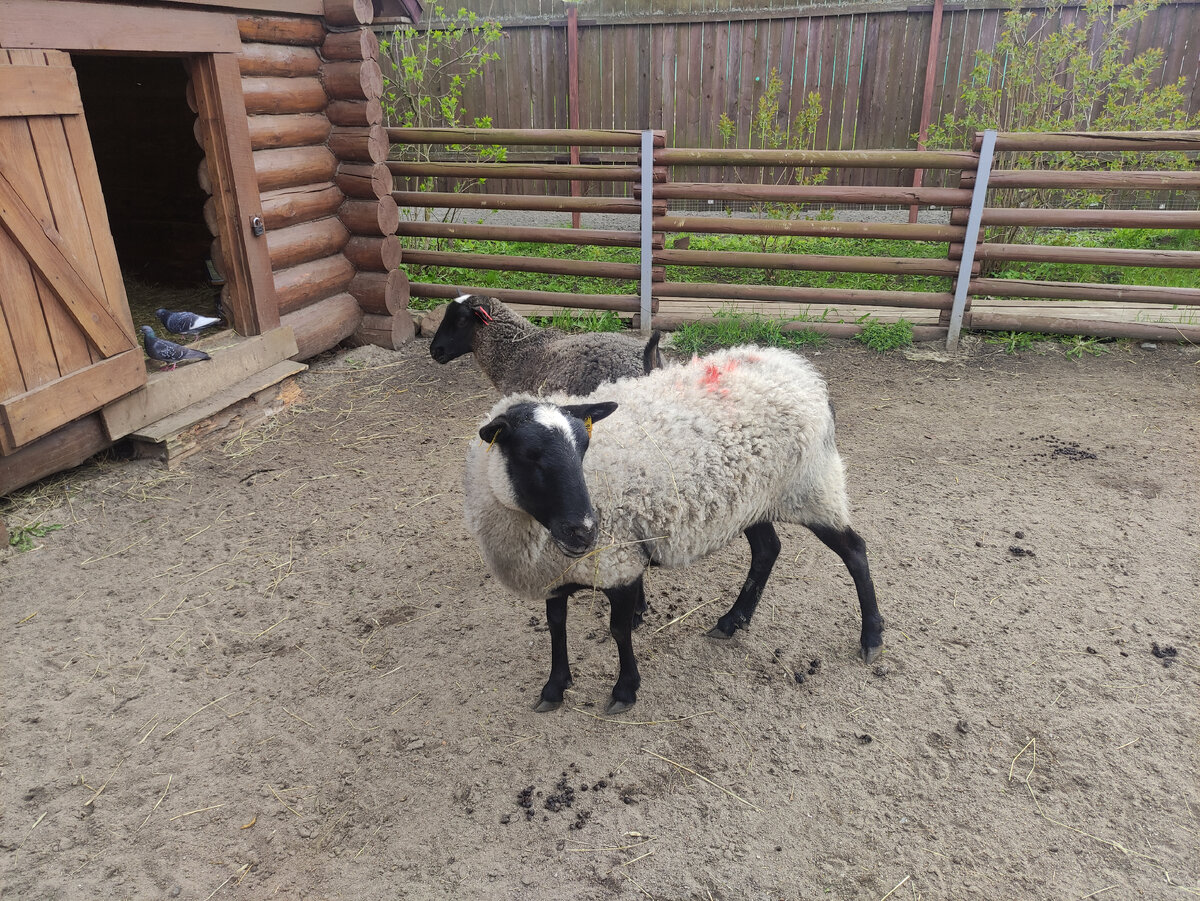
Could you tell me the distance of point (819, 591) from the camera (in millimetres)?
4137

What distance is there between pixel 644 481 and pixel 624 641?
0.70 m

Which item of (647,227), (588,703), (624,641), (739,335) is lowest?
(588,703)

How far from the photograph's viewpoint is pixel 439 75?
11.2 m

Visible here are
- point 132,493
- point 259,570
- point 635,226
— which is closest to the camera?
point 259,570

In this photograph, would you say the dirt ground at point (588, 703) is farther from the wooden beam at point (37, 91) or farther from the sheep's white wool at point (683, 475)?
the wooden beam at point (37, 91)

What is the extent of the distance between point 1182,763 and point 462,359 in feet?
20.3

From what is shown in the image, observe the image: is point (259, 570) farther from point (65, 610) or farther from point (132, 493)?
point (132, 493)

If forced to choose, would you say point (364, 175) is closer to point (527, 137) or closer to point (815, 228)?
point (527, 137)

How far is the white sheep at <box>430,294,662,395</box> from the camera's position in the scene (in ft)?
16.1

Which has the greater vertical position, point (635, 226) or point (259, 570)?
point (635, 226)

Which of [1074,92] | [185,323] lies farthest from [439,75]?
[1074,92]

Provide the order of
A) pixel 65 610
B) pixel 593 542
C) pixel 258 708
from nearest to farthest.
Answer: pixel 593 542
pixel 258 708
pixel 65 610

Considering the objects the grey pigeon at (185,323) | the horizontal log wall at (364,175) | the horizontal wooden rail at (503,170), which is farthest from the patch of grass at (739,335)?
the grey pigeon at (185,323)

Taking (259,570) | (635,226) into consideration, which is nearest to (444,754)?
(259,570)
